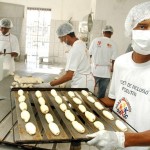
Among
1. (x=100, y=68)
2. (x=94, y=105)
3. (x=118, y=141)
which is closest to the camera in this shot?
(x=118, y=141)

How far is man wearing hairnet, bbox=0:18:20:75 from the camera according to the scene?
3607 millimetres

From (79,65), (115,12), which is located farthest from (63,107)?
(115,12)

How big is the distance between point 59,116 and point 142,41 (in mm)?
709

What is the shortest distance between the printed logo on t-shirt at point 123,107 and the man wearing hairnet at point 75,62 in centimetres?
92

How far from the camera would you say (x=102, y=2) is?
4562mm

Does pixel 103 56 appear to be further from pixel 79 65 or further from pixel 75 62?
pixel 75 62

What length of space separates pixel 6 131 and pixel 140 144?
79 cm

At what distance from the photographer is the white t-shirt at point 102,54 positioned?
372cm

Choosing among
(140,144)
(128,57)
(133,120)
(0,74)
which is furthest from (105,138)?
(0,74)

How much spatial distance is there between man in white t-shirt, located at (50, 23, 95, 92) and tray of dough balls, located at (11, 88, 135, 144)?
337mm

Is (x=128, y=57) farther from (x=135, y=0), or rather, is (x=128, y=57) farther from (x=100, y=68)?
(x=135, y=0)

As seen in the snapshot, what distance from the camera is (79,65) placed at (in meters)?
2.47

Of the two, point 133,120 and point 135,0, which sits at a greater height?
point 135,0

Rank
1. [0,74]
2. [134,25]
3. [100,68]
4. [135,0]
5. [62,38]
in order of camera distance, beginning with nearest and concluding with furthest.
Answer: [134,25] → [62,38] → [0,74] → [100,68] → [135,0]
